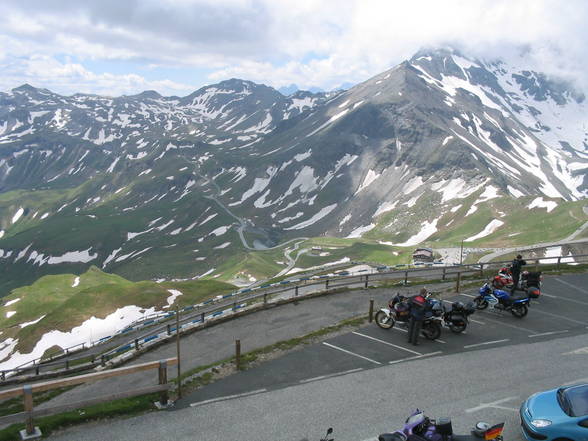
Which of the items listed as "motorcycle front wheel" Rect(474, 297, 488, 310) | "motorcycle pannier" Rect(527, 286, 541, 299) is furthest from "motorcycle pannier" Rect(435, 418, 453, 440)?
"motorcycle pannier" Rect(527, 286, 541, 299)

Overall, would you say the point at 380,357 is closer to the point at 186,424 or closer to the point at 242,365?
the point at 242,365

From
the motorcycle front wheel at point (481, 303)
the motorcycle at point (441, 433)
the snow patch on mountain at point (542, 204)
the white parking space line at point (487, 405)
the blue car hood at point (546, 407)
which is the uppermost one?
the snow patch on mountain at point (542, 204)

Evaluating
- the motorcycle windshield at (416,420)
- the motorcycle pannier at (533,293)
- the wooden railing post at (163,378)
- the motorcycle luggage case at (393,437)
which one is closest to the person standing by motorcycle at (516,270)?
the motorcycle pannier at (533,293)

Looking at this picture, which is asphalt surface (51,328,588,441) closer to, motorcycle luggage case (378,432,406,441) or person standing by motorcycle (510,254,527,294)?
motorcycle luggage case (378,432,406,441)

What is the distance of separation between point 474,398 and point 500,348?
641 centimetres

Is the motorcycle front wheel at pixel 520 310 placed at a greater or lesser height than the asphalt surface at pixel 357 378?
greater

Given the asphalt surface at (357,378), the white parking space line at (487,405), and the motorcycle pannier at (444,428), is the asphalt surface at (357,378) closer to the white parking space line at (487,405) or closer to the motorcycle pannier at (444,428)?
the white parking space line at (487,405)

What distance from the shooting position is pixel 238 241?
18300 centimetres

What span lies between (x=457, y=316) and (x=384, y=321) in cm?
386

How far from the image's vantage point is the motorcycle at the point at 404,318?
2308 cm

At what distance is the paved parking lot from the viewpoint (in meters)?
18.8

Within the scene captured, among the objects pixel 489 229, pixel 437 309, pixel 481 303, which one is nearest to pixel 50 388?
pixel 437 309

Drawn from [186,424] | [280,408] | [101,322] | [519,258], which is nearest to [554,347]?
[519,258]

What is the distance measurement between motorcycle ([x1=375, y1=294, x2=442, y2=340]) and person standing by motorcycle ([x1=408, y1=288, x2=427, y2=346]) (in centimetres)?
70
